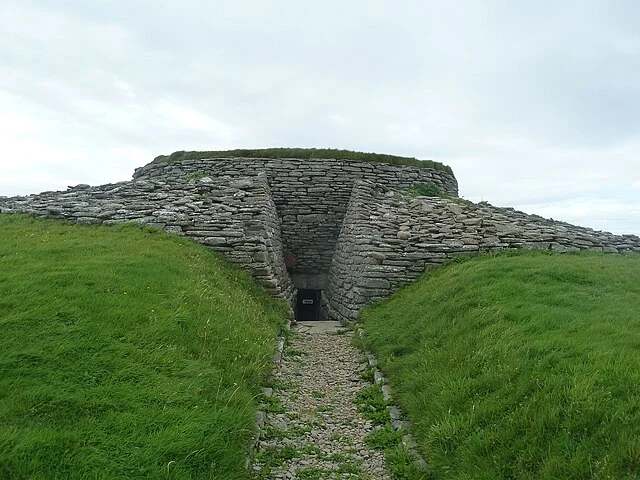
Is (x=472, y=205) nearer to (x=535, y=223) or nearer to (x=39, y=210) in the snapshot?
(x=535, y=223)

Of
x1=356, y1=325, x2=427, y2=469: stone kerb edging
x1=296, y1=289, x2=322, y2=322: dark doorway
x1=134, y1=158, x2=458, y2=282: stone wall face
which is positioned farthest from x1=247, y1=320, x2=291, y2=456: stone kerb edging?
x1=296, y1=289, x2=322, y2=322: dark doorway

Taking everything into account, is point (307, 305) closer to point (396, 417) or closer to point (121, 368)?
point (396, 417)

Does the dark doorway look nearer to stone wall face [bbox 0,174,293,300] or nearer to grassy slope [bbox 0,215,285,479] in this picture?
stone wall face [bbox 0,174,293,300]

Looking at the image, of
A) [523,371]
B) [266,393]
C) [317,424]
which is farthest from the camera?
[266,393]

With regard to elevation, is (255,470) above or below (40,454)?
below

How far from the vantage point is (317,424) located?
695 cm

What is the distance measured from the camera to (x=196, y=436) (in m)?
5.12

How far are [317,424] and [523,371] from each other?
2855 millimetres

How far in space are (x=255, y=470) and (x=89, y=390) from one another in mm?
2016

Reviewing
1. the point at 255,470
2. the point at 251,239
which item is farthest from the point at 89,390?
the point at 251,239

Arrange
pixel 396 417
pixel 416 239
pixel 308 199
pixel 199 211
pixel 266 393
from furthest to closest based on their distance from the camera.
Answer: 1. pixel 308 199
2. pixel 199 211
3. pixel 416 239
4. pixel 266 393
5. pixel 396 417

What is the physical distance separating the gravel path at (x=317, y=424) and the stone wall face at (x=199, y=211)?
4070mm

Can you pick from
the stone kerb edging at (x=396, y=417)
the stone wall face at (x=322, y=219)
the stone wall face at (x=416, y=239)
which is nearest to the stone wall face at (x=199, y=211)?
the stone wall face at (x=322, y=219)

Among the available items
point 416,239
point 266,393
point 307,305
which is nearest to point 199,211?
point 416,239
